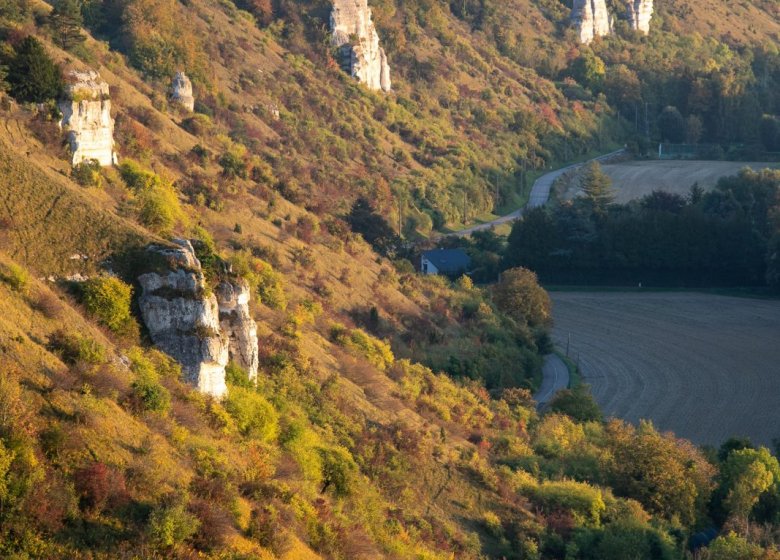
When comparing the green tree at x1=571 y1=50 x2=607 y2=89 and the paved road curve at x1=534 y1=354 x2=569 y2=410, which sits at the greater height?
the green tree at x1=571 y1=50 x2=607 y2=89

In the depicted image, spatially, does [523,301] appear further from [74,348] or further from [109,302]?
[74,348]

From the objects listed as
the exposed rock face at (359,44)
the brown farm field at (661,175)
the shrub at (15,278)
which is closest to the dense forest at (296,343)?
the shrub at (15,278)

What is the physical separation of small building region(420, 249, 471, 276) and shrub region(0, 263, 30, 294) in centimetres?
5367

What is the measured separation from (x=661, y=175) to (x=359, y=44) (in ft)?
112

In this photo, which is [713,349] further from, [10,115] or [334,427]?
[10,115]

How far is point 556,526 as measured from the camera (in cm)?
3434

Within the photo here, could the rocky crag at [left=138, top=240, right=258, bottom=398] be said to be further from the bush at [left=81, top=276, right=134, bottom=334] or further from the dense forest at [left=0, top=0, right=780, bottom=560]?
the bush at [left=81, top=276, right=134, bottom=334]

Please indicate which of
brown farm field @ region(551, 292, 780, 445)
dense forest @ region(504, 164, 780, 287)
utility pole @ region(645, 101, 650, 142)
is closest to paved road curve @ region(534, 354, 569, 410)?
brown farm field @ region(551, 292, 780, 445)

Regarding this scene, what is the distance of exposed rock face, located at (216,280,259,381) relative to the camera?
30816 mm

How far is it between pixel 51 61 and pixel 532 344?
30.8m

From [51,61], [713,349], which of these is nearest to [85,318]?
[51,61]

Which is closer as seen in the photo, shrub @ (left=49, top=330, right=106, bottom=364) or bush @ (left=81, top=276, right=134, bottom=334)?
shrub @ (left=49, top=330, right=106, bottom=364)

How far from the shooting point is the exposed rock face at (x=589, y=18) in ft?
541

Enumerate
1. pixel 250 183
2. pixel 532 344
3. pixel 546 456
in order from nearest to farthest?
pixel 546 456 < pixel 250 183 < pixel 532 344
